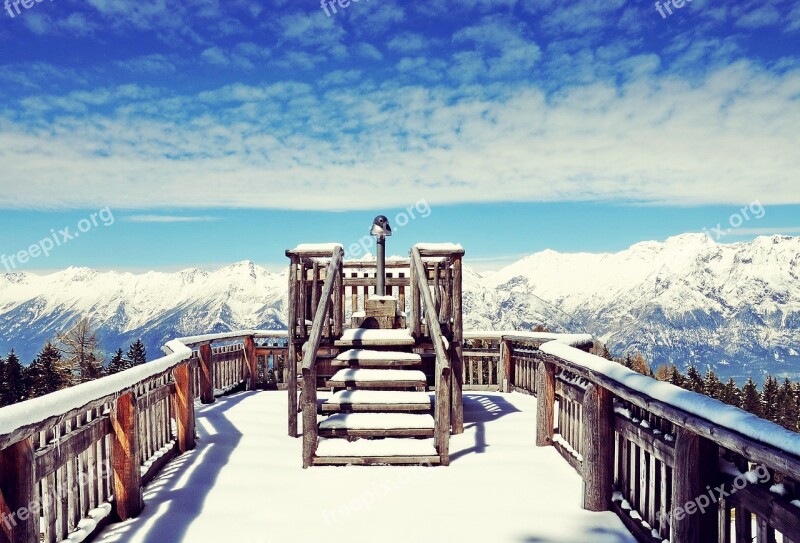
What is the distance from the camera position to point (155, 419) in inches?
214

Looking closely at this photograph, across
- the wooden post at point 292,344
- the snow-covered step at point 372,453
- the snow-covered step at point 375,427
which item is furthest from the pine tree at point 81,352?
the snow-covered step at point 372,453

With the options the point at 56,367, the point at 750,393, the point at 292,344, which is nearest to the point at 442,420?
the point at 292,344

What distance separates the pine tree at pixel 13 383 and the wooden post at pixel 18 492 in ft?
135

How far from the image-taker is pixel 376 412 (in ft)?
20.5

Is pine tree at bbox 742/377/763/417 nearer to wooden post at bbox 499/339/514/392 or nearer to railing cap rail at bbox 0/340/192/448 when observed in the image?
wooden post at bbox 499/339/514/392

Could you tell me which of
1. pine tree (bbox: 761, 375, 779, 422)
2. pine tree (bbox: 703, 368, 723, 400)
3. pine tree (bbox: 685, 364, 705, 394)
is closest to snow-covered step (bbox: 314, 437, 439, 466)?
pine tree (bbox: 685, 364, 705, 394)

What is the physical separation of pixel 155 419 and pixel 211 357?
4271 mm

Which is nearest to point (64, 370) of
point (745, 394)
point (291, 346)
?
point (291, 346)

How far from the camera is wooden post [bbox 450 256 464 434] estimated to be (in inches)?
275

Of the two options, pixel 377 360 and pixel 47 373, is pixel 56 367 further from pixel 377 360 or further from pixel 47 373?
pixel 377 360

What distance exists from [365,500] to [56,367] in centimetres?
4291

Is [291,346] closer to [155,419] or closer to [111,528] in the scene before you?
[155,419]

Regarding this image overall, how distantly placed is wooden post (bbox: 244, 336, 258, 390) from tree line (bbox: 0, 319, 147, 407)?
30732 millimetres

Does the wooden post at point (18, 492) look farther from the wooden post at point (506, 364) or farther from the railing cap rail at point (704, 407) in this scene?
the wooden post at point (506, 364)
